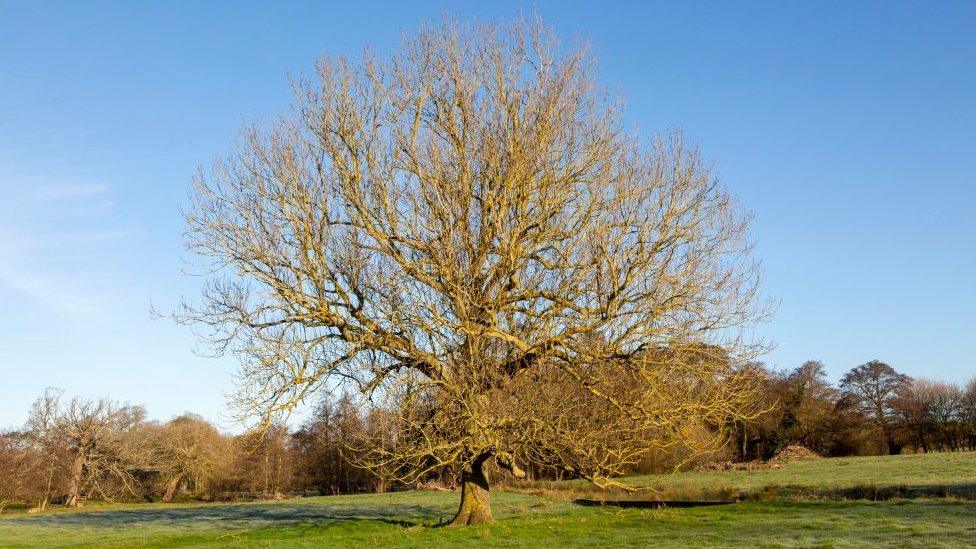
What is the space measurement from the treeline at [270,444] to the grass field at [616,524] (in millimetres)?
19737

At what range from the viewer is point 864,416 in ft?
236

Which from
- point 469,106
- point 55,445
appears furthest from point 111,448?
point 469,106

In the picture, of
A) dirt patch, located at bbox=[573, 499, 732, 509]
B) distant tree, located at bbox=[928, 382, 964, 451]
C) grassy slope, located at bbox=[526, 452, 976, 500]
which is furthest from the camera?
distant tree, located at bbox=[928, 382, 964, 451]

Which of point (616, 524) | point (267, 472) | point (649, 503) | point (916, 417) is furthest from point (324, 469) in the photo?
point (916, 417)

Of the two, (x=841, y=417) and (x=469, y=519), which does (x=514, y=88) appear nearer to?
(x=469, y=519)

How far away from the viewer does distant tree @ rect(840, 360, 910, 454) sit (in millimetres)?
74000

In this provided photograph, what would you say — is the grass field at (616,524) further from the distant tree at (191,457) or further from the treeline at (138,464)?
the distant tree at (191,457)

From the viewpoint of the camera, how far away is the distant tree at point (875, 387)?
74000 millimetres

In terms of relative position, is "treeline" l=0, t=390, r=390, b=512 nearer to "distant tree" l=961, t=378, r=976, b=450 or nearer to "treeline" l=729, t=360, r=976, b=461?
"treeline" l=729, t=360, r=976, b=461

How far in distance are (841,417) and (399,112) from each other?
64.4 m

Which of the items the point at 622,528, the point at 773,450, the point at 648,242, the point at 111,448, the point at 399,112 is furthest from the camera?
the point at 111,448

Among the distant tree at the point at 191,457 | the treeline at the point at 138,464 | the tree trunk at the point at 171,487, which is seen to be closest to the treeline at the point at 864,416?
the treeline at the point at 138,464

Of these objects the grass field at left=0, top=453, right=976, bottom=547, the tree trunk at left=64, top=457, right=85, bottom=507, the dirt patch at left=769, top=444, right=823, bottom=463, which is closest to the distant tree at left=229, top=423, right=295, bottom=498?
the tree trunk at left=64, top=457, right=85, bottom=507

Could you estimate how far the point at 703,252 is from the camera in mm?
17375
